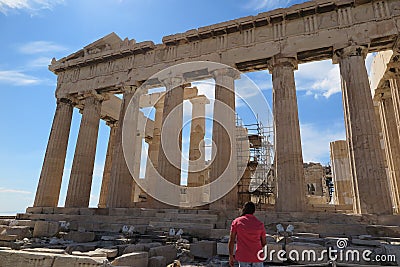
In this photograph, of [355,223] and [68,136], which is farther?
[68,136]

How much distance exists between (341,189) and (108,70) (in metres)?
19.7

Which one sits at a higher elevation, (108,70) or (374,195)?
(108,70)

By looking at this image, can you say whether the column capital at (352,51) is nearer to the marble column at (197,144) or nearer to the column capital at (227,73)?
the column capital at (227,73)

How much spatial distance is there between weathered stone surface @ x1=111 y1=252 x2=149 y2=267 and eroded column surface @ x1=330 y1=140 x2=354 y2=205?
1906 cm

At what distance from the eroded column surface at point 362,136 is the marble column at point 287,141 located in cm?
237

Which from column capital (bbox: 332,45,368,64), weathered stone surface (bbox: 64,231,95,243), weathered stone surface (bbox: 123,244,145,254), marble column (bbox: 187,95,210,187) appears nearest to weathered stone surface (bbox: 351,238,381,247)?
weathered stone surface (bbox: 123,244,145,254)

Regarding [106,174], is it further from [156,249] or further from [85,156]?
[156,249]

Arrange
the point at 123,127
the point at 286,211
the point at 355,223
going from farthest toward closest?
the point at 123,127
the point at 286,211
the point at 355,223

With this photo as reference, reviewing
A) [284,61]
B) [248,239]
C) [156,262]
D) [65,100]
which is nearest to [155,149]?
[65,100]

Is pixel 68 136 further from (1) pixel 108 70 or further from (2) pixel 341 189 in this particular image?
(2) pixel 341 189

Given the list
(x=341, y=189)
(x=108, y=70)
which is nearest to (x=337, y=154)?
(x=341, y=189)

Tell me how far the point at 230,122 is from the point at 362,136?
6493mm

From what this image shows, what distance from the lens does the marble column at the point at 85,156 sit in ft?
60.7

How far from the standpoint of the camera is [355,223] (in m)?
11.4
